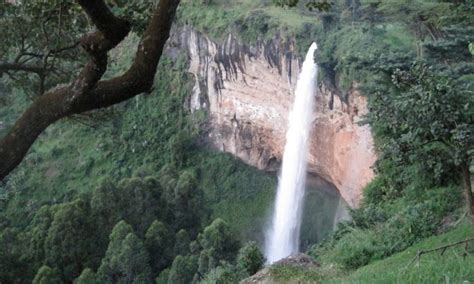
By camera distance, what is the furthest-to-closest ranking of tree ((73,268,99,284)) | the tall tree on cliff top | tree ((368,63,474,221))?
tree ((73,268,99,284)), tree ((368,63,474,221)), the tall tree on cliff top

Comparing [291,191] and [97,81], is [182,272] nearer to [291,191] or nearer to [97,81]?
[291,191]

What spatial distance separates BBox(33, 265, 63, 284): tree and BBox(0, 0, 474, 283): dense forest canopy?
0.13 ft

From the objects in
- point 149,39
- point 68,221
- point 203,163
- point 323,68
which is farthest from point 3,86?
point 203,163

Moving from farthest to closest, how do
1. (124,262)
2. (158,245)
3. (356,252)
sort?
(158,245) → (124,262) → (356,252)

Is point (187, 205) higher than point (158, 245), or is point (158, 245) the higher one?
point (187, 205)

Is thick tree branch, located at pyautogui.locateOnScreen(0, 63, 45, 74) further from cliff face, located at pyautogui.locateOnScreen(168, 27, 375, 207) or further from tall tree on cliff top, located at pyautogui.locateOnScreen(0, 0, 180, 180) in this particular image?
cliff face, located at pyautogui.locateOnScreen(168, 27, 375, 207)

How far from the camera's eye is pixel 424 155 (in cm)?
674

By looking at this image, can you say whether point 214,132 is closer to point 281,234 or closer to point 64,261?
point 281,234

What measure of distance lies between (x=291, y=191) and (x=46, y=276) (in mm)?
11241

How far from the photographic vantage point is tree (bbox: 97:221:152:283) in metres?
17.2

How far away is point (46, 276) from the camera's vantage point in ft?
54.7

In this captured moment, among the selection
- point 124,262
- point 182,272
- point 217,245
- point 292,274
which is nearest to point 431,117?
point 292,274

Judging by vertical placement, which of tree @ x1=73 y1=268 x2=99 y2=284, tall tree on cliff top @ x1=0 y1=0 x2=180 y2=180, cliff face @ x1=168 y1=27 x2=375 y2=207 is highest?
cliff face @ x1=168 y1=27 x2=375 y2=207

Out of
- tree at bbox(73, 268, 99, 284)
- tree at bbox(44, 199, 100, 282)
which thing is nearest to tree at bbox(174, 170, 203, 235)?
tree at bbox(44, 199, 100, 282)
